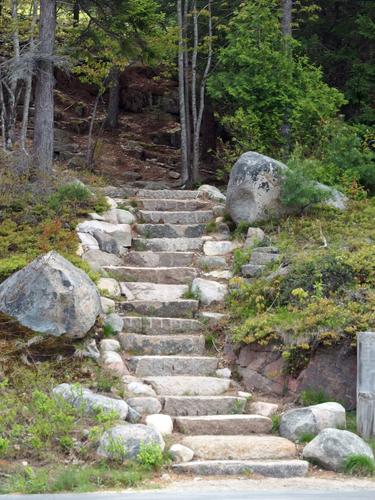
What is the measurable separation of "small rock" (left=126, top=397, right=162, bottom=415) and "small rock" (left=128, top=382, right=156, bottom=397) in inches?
7.5

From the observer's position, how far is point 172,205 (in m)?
13.6

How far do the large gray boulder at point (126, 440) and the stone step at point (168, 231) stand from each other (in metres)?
5.78

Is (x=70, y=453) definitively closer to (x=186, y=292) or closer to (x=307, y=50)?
(x=186, y=292)

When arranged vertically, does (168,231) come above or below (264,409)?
above

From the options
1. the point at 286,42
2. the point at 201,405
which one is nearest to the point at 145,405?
the point at 201,405

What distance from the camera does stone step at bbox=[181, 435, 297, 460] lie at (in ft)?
23.2

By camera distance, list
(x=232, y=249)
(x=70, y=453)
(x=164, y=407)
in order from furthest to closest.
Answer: (x=232, y=249)
(x=164, y=407)
(x=70, y=453)

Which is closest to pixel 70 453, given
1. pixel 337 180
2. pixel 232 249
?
pixel 232 249

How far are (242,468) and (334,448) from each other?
848 mm

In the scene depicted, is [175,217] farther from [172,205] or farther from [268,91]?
[268,91]

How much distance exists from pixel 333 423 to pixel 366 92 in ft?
36.2

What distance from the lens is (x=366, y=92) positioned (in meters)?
16.9

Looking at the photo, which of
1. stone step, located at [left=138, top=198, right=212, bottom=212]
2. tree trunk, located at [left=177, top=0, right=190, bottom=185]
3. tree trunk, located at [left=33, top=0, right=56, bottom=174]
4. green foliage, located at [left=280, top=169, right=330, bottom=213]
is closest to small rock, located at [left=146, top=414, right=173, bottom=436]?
green foliage, located at [left=280, top=169, right=330, bottom=213]

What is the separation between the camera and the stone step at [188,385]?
830cm
